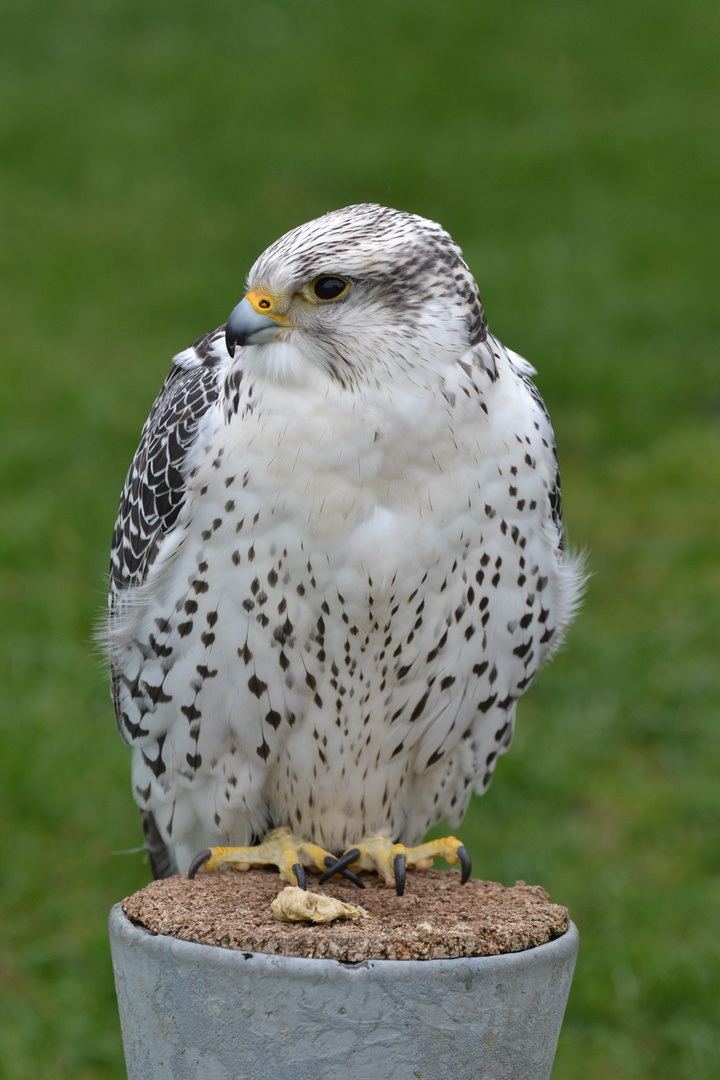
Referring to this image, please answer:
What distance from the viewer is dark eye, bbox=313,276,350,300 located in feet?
8.35

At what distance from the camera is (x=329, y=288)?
254cm

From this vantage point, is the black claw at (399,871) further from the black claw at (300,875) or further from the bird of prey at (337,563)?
the black claw at (300,875)

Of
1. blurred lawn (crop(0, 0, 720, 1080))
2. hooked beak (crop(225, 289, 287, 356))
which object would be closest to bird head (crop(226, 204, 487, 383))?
hooked beak (crop(225, 289, 287, 356))

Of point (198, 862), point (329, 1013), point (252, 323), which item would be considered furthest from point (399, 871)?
point (252, 323)

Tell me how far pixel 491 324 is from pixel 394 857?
21.9 feet

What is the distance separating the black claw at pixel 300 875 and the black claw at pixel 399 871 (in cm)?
20

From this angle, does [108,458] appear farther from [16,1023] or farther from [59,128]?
[59,128]

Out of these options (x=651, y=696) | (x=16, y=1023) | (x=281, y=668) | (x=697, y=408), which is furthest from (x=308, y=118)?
(x=281, y=668)

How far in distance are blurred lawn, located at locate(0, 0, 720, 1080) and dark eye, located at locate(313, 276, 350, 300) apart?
2410mm

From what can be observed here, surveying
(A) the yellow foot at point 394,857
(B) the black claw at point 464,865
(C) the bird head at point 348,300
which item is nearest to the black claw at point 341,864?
(A) the yellow foot at point 394,857

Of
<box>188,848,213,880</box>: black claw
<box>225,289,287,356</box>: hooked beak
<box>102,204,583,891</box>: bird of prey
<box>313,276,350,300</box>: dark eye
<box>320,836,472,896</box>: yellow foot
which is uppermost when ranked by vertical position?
<box>313,276,350,300</box>: dark eye

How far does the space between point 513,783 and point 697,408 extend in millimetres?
3993

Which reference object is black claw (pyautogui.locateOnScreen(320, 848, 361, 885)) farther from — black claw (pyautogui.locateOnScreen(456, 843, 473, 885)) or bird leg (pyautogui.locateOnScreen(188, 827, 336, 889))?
black claw (pyautogui.locateOnScreen(456, 843, 473, 885))

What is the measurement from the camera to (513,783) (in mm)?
5945
